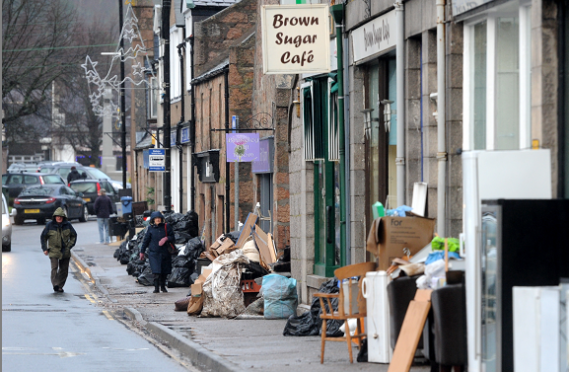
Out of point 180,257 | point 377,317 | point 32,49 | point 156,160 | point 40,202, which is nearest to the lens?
point 377,317

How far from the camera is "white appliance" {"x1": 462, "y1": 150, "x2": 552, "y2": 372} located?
8.13 metres

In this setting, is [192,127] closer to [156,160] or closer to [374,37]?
[156,160]

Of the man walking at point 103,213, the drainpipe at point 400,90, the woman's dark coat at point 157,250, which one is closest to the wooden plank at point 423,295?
the drainpipe at point 400,90

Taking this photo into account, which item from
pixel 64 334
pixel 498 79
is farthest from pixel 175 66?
pixel 498 79

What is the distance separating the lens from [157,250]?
22.4 metres

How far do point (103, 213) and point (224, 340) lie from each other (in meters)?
22.5

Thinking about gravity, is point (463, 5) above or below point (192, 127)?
above

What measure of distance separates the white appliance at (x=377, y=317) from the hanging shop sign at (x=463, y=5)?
2.66 metres

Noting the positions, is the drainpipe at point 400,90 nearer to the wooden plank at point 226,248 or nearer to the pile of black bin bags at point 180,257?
the wooden plank at point 226,248

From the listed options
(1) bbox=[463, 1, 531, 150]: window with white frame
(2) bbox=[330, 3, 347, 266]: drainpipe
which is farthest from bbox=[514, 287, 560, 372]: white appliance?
(2) bbox=[330, 3, 347, 266]: drainpipe

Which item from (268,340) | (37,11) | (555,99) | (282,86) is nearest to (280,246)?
(282,86)

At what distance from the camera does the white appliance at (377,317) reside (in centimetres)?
1036

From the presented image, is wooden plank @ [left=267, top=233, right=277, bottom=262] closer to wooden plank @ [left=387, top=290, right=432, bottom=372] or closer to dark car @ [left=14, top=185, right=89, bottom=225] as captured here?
wooden plank @ [left=387, top=290, right=432, bottom=372]

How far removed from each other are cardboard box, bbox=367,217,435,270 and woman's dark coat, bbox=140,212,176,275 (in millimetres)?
12414
